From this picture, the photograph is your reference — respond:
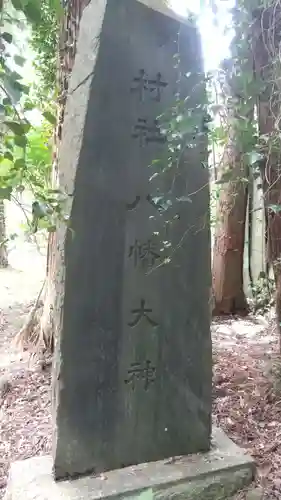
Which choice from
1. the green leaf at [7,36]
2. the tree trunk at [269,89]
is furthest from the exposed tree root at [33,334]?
the green leaf at [7,36]

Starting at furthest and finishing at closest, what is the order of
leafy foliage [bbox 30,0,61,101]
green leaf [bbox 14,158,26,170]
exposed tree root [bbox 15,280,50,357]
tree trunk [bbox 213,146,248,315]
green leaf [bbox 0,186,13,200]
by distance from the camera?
tree trunk [bbox 213,146,248,315], exposed tree root [bbox 15,280,50,357], leafy foliage [bbox 30,0,61,101], green leaf [bbox 14,158,26,170], green leaf [bbox 0,186,13,200]

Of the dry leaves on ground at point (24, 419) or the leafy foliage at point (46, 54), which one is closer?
the dry leaves on ground at point (24, 419)

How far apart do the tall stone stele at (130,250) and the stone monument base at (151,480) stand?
0.18ft

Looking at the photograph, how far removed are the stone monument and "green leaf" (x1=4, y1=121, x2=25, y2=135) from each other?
29.3 inches

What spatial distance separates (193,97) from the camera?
1.85m

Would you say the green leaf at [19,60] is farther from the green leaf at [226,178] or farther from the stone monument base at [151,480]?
the stone monument base at [151,480]

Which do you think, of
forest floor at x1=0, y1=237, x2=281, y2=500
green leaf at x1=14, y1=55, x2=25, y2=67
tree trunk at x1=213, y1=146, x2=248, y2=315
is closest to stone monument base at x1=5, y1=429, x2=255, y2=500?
forest floor at x1=0, y1=237, x2=281, y2=500

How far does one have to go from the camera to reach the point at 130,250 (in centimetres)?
192

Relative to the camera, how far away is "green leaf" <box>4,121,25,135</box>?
1009 millimetres

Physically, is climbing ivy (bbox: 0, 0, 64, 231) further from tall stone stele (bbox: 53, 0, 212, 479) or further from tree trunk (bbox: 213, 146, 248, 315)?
tree trunk (bbox: 213, 146, 248, 315)

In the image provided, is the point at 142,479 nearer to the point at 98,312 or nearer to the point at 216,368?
the point at 98,312

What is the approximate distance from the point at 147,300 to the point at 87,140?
68 centimetres

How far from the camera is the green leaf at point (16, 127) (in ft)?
3.31

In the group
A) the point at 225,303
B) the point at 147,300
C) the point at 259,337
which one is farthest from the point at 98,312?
the point at 225,303
